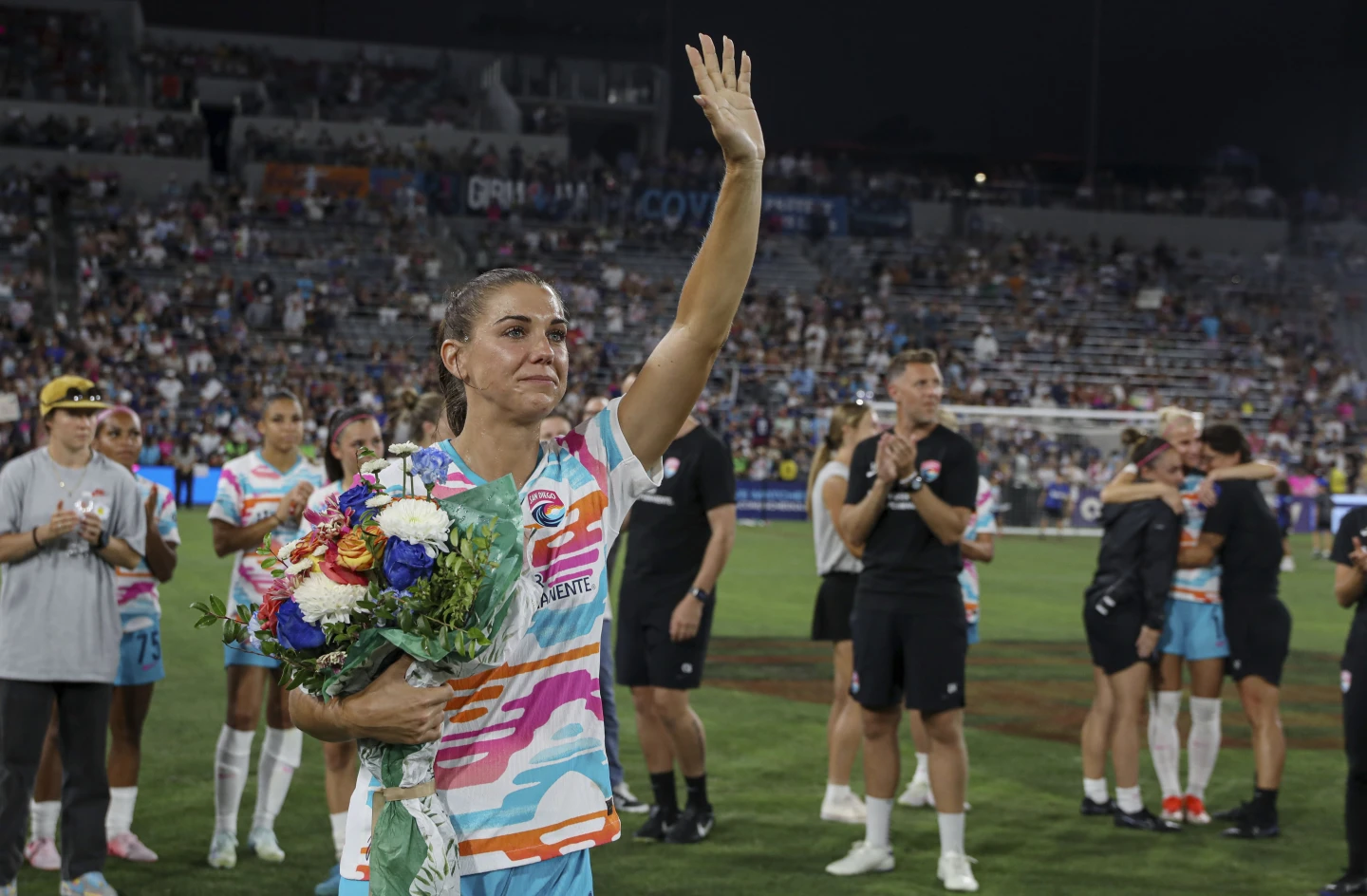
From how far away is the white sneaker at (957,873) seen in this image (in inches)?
260

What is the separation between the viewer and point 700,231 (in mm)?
44250

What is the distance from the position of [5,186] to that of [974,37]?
39.9m

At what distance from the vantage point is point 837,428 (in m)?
8.60

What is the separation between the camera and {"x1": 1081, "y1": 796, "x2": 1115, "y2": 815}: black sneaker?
8258 millimetres

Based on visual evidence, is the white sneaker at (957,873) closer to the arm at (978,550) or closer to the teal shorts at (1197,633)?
the arm at (978,550)

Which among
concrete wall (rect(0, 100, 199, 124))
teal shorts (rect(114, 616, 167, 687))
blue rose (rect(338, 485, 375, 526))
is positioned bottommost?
teal shorts (rect(114, 616, 167, 687))

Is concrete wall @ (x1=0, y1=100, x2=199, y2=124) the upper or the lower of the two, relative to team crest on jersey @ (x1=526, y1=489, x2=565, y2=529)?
upper

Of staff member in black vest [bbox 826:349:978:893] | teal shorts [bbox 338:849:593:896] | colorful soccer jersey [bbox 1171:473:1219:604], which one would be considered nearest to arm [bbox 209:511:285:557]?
staff member in black vest [bbox 826:349:978:893]

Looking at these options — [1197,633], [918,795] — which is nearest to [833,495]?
[918,795]

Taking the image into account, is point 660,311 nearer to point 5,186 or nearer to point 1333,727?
point 5,186

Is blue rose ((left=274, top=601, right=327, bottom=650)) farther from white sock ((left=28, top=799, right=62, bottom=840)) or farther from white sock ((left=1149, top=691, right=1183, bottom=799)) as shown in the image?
white sock ((left=1149, top=691, right=1183, bottom=799))

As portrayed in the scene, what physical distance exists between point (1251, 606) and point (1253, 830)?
4.11 ft

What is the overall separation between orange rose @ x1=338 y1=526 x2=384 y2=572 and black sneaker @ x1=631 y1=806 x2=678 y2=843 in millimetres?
5372

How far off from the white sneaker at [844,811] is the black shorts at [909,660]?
1.39m
